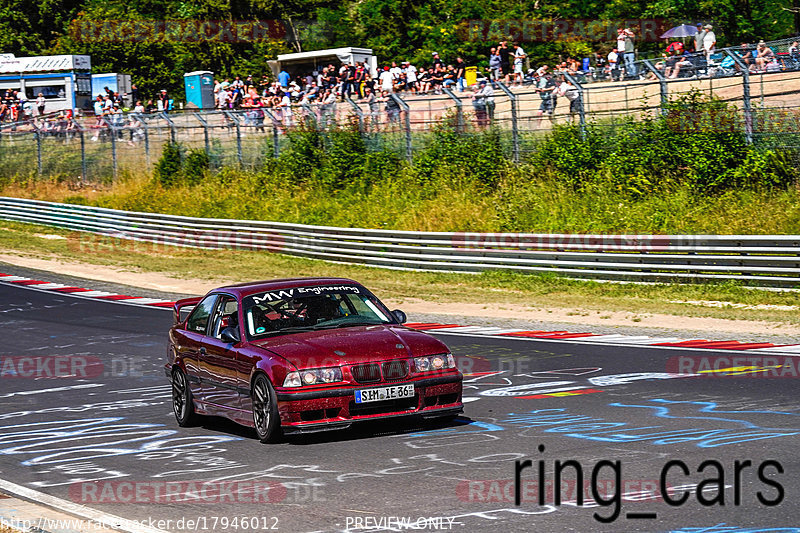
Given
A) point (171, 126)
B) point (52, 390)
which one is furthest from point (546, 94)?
point (52, 390)

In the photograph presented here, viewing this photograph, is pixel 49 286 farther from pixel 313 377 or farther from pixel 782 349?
pixel 313 377

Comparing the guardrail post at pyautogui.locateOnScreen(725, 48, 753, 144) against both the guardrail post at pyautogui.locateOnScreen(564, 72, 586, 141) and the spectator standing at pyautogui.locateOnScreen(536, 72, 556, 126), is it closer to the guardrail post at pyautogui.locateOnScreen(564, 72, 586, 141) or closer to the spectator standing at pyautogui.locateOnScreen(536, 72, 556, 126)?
the guardrail post at pyautogui.locateOnScreen(564, 72, 586, 141)

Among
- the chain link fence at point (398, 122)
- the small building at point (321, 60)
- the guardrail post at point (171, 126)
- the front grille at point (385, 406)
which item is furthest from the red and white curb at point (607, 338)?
the small building at point (321, 60)

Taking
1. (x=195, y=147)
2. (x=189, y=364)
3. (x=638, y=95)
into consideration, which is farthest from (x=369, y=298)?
(x=195, y=147)

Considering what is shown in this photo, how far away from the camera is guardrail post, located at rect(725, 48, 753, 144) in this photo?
2447 centimetres

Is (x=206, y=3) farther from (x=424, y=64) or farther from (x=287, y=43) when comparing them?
(x=424, y=64)

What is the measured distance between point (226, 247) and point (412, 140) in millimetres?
6513

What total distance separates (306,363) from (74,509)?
239 cm

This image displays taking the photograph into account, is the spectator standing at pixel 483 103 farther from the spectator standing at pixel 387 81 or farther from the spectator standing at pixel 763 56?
the spectator standing at pixel 763 56

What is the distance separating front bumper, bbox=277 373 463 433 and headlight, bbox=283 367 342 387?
75 millimetres

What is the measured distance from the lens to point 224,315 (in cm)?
1077

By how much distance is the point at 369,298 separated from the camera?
1074cm

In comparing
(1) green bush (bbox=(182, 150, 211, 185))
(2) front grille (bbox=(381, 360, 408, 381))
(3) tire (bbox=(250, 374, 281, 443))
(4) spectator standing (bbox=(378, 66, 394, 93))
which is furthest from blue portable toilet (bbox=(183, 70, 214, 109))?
(2) front grille (bbox=(381, 360, 408, 381))

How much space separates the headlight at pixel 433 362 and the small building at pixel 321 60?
33.8 m
